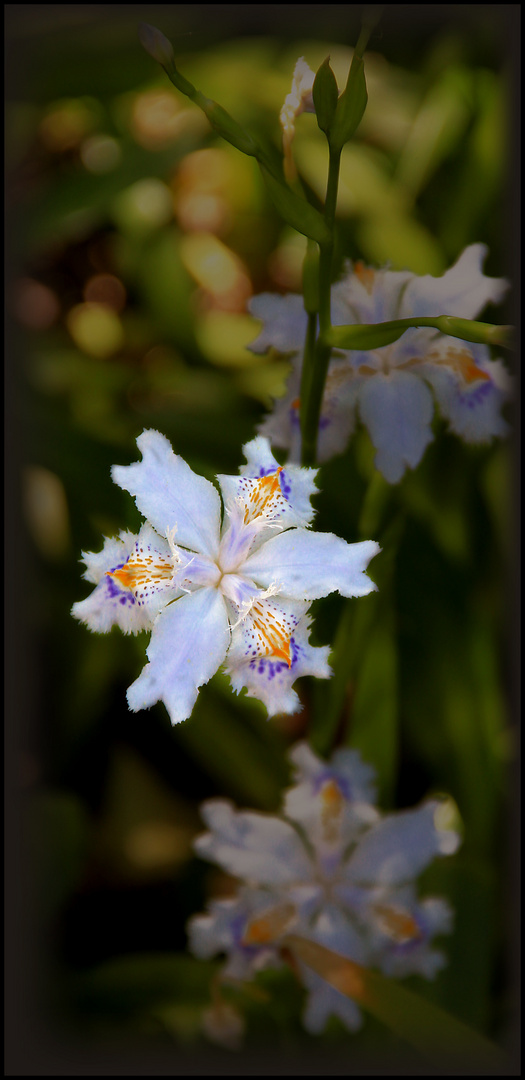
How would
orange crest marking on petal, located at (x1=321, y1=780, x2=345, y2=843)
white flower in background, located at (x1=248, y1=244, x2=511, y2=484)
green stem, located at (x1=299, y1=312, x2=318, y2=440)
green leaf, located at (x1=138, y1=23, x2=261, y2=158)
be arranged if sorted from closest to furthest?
1. green leaf, located at (x1=138, y1=23, x2=261, y2=158)
2. green stem, located at (x1=299, y1=312, x2=318, y2=440)
3. white flower in background, located at (x1=248, y1=244, x2=511, y2=484)
4. orange crest marking on petal, located at (x1=321, y1=780, x2=345, y2=843)

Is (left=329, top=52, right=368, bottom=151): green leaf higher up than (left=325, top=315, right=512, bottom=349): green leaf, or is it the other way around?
(left=329, top=52, right=368, bottom=151): green leaf

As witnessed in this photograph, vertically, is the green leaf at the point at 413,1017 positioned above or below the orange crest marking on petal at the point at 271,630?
below

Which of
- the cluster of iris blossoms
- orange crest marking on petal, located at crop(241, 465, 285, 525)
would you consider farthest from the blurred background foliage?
orange crest marking on petal, located at crop(241, 465, 285, 525)

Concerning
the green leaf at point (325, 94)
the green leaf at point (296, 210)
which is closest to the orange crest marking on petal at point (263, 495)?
the green leaf at point (296, 210)

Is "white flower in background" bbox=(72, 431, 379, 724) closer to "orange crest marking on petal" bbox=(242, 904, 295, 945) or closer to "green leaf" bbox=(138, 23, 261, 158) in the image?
"green leaf" bbox=(138, 23, 261, 158)

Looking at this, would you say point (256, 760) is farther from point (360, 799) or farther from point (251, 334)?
point (251, 334)

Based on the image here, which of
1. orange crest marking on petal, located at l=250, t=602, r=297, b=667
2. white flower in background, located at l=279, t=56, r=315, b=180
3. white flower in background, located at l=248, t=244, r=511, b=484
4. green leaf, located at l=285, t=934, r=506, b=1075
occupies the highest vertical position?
white flower in background, located at l=279, t=56, r=315, b=180

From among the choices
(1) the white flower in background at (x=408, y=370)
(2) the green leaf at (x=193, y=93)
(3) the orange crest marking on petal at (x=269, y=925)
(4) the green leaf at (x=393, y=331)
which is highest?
(2) the green leaf at (x=193, y=93)

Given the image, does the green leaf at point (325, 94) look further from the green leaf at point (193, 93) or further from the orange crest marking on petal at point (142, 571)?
the orange crest marking on petal at point (142, 571)

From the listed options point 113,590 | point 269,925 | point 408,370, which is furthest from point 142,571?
point 269,925
